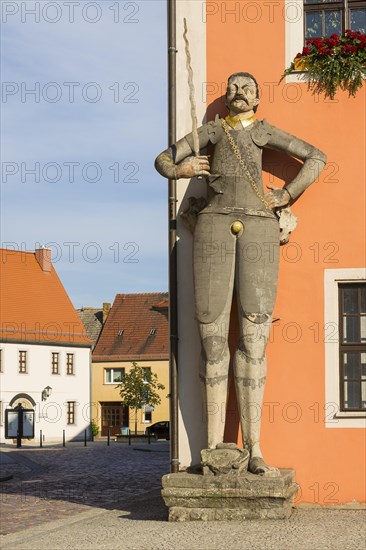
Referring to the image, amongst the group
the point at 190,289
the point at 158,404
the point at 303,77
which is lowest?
the point at 158,404

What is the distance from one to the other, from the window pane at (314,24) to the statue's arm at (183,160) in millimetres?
1799

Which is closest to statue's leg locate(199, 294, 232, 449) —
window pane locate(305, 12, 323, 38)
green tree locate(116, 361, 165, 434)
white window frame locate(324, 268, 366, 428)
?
white window frame locate(324, 268, 366, 428)

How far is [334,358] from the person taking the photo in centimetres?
1142

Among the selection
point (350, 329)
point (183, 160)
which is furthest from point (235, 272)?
point (350, 329)

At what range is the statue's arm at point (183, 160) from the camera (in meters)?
10.9

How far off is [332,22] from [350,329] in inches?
135

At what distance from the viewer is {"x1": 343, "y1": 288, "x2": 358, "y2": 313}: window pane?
1156 centimetres

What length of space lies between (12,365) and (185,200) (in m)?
52.1

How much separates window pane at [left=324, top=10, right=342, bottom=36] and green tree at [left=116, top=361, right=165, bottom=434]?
55601 mm

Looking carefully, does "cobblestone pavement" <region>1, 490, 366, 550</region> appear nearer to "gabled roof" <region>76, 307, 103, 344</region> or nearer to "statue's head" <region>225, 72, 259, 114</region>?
"statue's head" <region>225, 72, 259, 114</region>

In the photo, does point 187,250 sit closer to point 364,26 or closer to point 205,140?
point 205,140

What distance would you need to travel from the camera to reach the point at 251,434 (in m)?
10.7

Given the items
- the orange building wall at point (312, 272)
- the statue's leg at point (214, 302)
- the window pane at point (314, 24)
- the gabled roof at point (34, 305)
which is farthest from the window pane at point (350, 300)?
the gabled roof at point (34, 305)

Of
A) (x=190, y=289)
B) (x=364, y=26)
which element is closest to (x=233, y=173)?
(x=190, y=289)
